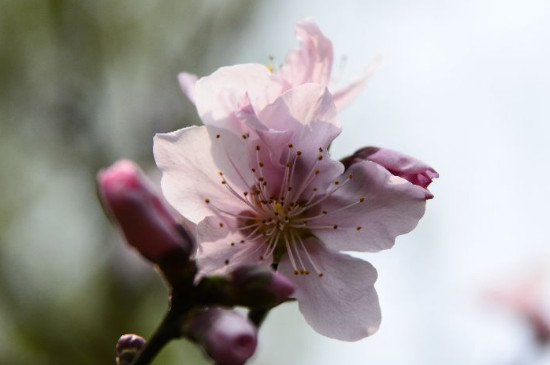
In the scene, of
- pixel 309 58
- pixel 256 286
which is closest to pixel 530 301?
pixel 309 58

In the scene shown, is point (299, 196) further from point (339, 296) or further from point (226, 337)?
point (226, 337)

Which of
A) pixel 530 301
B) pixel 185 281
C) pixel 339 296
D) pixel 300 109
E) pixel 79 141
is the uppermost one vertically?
pixel 300 109

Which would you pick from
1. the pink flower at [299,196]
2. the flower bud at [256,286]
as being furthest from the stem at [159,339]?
the pink flower at [299,196]

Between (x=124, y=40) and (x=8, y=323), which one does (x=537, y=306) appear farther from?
(x=124, y=40)

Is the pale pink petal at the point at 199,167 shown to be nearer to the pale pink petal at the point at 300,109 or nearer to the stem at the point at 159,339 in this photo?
the pale pink petal at the point at 300,109

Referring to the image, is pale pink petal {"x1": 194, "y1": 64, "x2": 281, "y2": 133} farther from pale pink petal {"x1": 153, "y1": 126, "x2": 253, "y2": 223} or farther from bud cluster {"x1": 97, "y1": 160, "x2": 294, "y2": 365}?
bud cluster {"x1": 97, "y1": 160, "x2": 294, "y2": 365}

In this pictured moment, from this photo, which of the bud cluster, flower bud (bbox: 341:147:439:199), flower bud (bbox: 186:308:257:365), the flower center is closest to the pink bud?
the bud cluster
